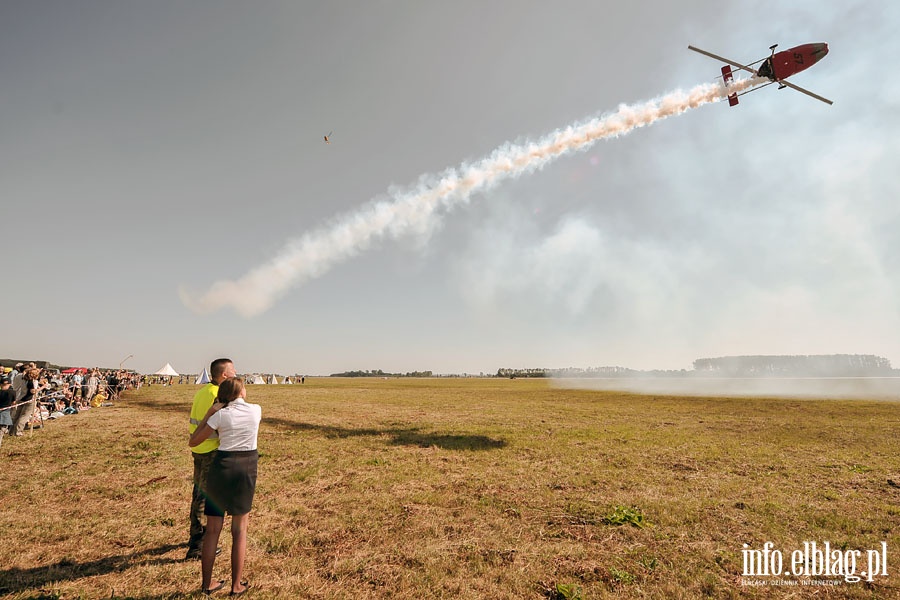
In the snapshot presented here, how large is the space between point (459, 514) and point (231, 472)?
5.24 meters

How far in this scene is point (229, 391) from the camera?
5047mm

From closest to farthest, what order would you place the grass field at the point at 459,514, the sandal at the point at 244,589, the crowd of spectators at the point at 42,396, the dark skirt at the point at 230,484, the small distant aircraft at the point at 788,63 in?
1. the dark skirt at the point at 230,484
2. the sandal at the point at 244,589
3. the grass field at the point at 459,514
4. the crowd of spectators at the point at 42,396
5. the small distant aircraft at the point at 788,63

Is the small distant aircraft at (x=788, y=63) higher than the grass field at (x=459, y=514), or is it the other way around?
the small distant aircraft at (x=788, y=63)

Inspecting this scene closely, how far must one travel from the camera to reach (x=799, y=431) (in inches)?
757

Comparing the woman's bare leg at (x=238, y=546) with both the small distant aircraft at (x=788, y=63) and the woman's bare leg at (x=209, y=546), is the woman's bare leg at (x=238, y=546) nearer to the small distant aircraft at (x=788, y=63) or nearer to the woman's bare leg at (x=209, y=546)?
the woman's bare leg at (x=209, y=546)

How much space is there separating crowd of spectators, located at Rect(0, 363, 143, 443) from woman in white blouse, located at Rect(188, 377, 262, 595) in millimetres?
14213

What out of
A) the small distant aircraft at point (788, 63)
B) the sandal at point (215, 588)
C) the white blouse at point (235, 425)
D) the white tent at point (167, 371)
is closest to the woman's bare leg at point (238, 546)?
the sandal at point (215, 588)

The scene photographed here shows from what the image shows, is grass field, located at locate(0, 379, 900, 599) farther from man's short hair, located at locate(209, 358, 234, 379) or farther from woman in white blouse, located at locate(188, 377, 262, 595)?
man's short hair, located at locate(209, 358, 234, 379)

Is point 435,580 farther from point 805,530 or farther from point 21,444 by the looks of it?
point 21,444

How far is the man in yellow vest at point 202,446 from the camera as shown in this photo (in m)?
5.81

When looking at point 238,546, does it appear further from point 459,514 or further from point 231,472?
point 459,514

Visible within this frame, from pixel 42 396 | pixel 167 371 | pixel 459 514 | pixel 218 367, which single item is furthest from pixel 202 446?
pixel 167 371

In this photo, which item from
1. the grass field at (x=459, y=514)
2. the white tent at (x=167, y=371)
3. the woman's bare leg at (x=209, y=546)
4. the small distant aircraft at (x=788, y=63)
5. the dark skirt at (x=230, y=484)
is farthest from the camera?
the white tent at (x=167, y=371)

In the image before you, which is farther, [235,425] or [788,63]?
[788,63]
